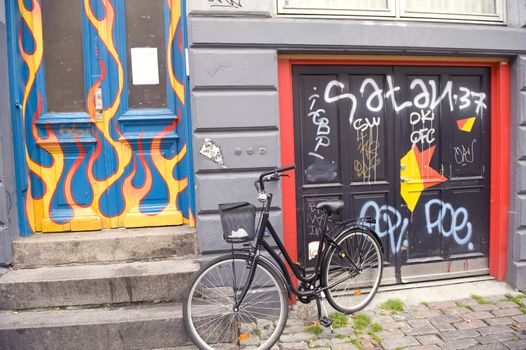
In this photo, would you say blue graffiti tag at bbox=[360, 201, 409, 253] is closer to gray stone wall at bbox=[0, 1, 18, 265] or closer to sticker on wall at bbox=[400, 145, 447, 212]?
sticker on wall at bbox=[400, 145, 447, 212]

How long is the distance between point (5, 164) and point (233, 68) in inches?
91.1

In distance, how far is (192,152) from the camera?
4.07 metres

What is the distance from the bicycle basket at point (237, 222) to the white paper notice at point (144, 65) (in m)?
1.80

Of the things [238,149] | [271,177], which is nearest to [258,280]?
[271,177]

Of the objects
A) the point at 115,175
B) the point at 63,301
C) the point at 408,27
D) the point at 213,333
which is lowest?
the point at 213,333

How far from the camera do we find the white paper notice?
418 cm

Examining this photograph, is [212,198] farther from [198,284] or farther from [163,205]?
[198,284]

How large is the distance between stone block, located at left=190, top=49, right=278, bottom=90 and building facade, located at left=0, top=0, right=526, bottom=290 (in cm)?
1

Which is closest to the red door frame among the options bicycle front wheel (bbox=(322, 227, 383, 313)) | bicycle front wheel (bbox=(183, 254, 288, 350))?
bicycle front wheel (bbox=(322, 227, 383, 313))

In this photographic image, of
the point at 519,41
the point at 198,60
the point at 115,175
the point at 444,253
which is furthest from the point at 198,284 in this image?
the point at 519,41

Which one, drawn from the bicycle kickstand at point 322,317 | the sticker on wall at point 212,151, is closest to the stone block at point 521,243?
the bicycle kickstand at point 322,317

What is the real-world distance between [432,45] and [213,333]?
11.7 ft

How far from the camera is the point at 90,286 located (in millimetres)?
3627

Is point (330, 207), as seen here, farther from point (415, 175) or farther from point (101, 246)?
point (101, 246)
